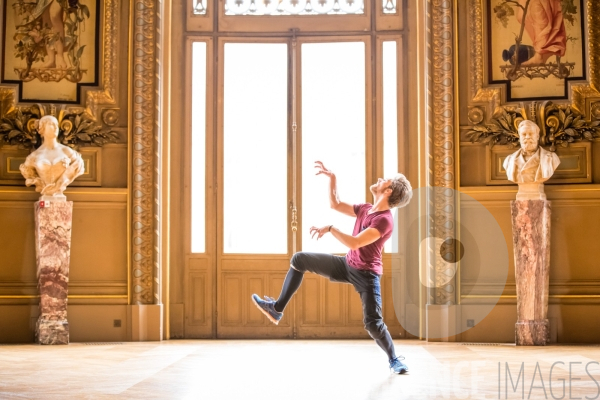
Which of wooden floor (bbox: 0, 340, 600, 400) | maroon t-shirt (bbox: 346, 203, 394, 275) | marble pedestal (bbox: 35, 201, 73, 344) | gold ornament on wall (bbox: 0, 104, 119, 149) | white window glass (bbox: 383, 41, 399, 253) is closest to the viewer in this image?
wooden floor (bbox: 0, 340, 600, 400)

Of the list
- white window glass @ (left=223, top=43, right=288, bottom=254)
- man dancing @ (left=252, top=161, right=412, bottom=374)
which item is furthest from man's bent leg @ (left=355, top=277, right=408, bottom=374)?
white window glass @ (left=223, top=43, right=288, bottom=254)

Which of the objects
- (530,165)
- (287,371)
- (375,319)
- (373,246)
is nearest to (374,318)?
(375,319)

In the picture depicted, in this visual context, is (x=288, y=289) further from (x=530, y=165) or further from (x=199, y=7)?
(x=199, y=7)

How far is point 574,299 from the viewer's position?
6965 millimetres

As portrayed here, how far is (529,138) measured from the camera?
6789 millimetres

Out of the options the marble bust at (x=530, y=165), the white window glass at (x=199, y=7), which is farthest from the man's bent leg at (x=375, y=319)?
the white window glass at (x=199, y=7)

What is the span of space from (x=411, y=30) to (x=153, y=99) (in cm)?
261

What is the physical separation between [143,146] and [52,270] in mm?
1408

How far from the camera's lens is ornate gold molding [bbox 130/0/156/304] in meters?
7.22

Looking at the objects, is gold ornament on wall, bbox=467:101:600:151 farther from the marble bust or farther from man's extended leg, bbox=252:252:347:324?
man's extended leg, bbox=252:252:347:324

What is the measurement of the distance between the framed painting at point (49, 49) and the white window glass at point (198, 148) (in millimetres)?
962

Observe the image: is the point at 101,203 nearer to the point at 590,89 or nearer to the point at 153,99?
the point at 153,99

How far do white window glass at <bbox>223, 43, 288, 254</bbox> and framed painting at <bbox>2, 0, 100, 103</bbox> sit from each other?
1.38 metres

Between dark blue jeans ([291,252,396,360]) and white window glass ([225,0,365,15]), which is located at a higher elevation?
white window glass ([225,0,365,15])
